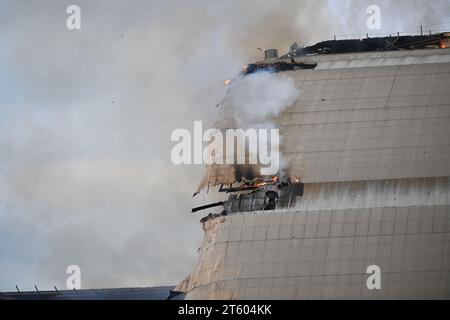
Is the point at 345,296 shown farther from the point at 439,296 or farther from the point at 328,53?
the point at 328,53

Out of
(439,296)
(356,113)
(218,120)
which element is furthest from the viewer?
(218,120)

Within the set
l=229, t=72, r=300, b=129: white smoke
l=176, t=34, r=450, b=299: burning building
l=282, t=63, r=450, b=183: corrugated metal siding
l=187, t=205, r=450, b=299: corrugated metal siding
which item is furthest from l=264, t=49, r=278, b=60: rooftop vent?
l=187, t=205, r=450, b=299: corrugated metal siding

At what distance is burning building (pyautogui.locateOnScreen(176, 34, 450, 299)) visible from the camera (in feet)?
428

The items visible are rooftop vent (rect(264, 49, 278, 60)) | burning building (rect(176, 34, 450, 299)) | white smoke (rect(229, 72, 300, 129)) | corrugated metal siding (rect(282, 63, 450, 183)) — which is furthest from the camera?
rooftop vent (rect(264, 49, 278, 60))

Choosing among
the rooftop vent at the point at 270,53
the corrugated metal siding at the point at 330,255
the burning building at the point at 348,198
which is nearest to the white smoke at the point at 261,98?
the burning building at the point at 348,198

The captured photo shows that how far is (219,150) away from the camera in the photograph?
145250 mm

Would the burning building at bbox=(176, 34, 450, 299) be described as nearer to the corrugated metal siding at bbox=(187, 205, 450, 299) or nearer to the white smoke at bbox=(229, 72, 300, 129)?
the corrugated metal siding at bbox=(187, 205, 450, 299)

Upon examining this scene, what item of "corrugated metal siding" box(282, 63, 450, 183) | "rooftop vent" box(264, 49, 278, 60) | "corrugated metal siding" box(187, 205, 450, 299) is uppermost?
"rooftop vent" box(264, 49, 278, 60)

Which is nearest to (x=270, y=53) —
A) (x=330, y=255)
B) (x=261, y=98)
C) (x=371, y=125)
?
(x=261, y=98)

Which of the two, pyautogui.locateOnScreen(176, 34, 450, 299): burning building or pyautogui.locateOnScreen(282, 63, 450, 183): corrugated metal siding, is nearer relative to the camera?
pyautogui.locateOnScreen(176, 34, 450, 299): burning building

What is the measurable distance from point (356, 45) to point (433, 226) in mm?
29672

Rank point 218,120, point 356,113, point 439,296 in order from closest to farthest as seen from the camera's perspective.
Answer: point 439,296 < point 356,113 < point 218,120

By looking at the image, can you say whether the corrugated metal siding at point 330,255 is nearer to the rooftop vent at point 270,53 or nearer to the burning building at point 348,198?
the burning building at point 348,198
